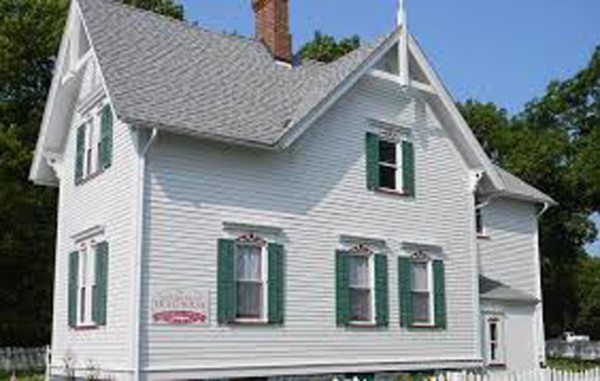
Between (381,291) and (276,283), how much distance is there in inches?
134

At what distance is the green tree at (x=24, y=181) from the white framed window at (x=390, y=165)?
19002mm

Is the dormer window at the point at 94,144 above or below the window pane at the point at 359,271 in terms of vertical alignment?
above

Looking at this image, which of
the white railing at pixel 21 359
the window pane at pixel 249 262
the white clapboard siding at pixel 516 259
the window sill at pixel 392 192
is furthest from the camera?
the white railing at pixel 21 359

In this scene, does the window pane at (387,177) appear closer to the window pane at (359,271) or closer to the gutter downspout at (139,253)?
the window pane at (359,271)

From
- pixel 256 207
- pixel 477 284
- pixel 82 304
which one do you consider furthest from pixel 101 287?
pixel 477 284

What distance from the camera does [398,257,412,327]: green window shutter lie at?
21.1 meters

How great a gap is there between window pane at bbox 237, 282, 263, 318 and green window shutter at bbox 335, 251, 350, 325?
7.49ft

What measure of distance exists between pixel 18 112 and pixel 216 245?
82.3 ft

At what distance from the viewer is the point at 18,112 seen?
129 feet

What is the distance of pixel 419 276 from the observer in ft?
72.5

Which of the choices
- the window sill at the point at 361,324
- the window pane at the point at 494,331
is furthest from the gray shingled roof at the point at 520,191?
the window sill at the point at 361,324

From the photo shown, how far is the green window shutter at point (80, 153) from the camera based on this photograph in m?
20.9

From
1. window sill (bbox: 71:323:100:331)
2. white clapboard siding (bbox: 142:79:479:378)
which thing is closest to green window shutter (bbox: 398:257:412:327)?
white clapboard siding (bbox: 142:79:479:378)

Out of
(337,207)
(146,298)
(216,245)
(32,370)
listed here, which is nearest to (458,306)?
(337,207)
